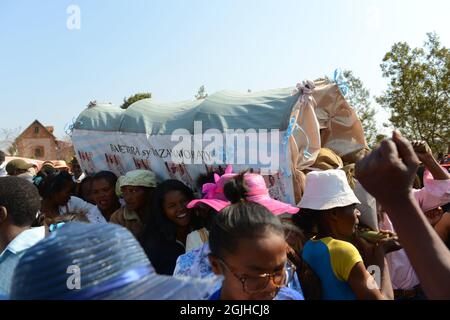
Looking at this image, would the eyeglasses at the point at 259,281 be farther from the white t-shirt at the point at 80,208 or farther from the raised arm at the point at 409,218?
the white t-shirt at the point at 80,208

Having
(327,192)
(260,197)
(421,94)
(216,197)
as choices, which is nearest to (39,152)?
(421,94)

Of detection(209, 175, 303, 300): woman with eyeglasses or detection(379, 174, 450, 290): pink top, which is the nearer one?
detection(209, 175, 303, 300): woman with eyeglasses

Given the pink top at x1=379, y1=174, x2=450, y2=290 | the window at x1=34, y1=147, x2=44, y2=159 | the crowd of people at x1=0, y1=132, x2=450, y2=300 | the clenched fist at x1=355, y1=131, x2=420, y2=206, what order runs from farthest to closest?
the window at x1=34, y1=147, x2=44, y2=159, the pink top at x1=379, y1=174, x2=450, y2=290, the clenched fist at x1=355, y1=131, x2=420, y2=206, the crowd of people at x1=0, y1=132, x2=450, y2=300

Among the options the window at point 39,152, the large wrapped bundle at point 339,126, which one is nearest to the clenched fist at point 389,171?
the large wrapped bundle at point 339,126

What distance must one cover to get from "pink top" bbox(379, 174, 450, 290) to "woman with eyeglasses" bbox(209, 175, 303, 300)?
4.03 feet

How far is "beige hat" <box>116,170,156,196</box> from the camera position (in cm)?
388

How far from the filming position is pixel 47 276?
2.97 ft

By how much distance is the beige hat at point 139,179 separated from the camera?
3.88 metres

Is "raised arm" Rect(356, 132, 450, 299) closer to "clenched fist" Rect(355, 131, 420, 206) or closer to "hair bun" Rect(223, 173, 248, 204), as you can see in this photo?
"clenched fist" Rect(355, 131, 420, 206)

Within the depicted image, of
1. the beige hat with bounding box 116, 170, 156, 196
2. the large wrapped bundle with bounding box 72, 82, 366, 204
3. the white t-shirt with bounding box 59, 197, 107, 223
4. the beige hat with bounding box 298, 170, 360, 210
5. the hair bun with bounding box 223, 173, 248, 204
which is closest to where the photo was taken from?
the beige hat with bounding box 298, 170, 360, 210

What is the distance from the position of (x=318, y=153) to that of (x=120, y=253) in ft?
9.45

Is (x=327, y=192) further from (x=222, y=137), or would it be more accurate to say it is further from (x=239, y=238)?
(x=222, y=137)

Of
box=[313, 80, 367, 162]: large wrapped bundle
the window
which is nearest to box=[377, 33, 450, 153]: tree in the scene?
box=[313, 80, 367, 162]: large wrapped bundle
